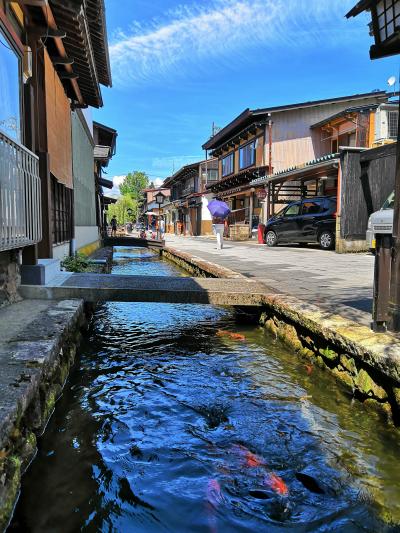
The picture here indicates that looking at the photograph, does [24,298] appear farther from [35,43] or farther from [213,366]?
[35,43]

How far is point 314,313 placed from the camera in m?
4.67

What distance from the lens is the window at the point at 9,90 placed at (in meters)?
4.63

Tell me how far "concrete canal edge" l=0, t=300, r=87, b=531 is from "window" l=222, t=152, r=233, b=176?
83.0ft

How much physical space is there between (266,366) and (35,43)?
5522mm

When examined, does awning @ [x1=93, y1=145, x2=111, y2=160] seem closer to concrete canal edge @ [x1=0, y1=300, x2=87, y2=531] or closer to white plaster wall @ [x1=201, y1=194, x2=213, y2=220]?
white plaster wall @ [x1=201, y1=194, x2=213, y2=220]

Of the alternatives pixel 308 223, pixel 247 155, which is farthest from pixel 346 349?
pixel 247 155

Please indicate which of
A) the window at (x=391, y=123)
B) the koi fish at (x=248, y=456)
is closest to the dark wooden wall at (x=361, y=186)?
the window at (x=391, y=123)

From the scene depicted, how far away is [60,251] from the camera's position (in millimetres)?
8703

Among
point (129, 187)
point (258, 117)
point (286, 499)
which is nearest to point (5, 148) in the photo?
point (286, 499)

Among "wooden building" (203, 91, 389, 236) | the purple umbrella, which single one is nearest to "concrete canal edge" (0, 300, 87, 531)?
the purple umbrella

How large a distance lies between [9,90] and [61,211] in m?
4.47

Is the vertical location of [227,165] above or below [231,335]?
above

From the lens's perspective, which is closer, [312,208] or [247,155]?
[312,208]

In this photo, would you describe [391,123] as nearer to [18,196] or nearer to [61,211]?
[61,211]
